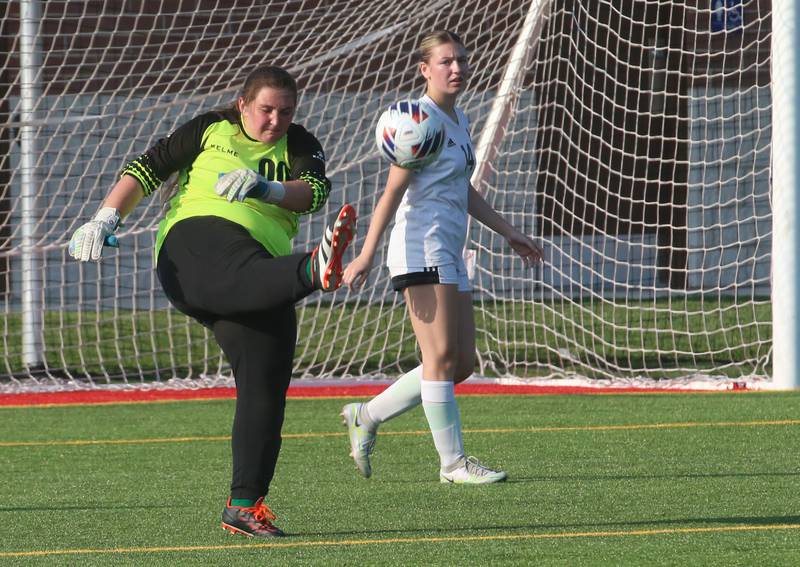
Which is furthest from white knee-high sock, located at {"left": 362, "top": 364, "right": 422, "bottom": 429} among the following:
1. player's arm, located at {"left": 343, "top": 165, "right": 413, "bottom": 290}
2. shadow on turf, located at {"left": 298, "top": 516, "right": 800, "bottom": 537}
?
shadow on turf, located at {"left": 298, "top": 516, "right": 800, "bottom": 537}

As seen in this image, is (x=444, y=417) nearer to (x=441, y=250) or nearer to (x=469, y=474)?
(x=469, y=474)

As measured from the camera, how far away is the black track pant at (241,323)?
4109mm

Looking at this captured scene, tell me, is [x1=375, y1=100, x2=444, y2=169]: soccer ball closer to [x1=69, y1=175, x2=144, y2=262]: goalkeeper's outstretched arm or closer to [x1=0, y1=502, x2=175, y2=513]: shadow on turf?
[x1=69, y1=175, x2=144, y2=262]: goalkeeper's outstretched arm

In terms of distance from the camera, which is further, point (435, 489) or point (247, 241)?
point (435, 489)

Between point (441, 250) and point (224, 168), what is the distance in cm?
115

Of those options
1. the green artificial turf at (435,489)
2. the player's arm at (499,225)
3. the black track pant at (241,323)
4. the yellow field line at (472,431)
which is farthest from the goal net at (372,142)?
→ the black track pant at (241,323)

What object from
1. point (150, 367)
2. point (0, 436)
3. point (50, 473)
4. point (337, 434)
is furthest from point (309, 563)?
point (150, 367)

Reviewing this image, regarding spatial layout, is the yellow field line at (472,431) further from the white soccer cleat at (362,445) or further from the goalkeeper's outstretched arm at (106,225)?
the goalkeeper's outstretched arm at (106,225)

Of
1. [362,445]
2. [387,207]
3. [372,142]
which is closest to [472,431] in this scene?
[362,445]

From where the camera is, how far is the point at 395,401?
5.63m

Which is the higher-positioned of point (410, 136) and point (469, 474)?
point (410, 136)

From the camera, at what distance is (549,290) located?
10.7 m

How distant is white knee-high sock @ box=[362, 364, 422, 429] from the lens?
559 centimetres

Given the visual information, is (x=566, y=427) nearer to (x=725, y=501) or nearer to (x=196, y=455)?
(x=196, y=455)
